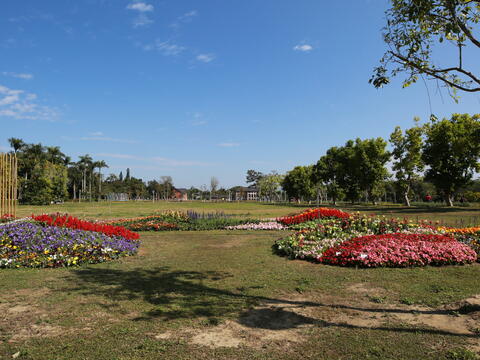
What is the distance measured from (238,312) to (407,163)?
138 feet

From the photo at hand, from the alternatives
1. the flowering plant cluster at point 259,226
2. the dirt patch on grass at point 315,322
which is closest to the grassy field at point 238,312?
the dirt patch on grass at point 315,322

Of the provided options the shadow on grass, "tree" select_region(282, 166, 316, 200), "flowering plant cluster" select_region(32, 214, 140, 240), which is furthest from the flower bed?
"tree" select_region(282, 166, 316, 200)

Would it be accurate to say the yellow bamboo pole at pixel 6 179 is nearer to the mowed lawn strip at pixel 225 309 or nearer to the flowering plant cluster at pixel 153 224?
the flowering plant cluster at pixel 153 224

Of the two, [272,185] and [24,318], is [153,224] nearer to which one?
[24,318]

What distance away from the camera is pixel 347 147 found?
5153cm

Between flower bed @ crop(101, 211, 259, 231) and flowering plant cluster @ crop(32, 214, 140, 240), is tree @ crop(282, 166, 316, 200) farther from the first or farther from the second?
flowering plant cluster @ crop(32, 214, 140, 240)

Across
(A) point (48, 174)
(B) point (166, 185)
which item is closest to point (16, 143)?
(A) point (48, 174)

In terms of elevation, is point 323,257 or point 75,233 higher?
point 75,233

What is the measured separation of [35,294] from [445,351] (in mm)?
6649

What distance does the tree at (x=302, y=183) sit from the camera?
61.2 metres

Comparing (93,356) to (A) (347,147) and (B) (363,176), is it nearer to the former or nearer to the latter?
(B) (363,176)

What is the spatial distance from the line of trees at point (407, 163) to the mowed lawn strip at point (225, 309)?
1080 centimetres

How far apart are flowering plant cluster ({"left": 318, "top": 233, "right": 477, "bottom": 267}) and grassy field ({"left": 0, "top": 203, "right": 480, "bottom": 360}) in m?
0.33

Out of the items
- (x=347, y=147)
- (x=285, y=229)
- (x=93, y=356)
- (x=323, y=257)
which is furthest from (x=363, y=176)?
(x=93, y=356)
